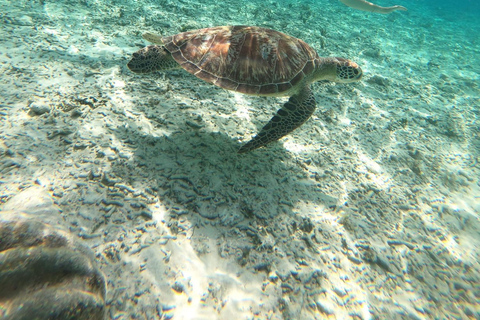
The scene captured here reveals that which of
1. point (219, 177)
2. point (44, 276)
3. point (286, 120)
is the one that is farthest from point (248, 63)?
point (44, 276)

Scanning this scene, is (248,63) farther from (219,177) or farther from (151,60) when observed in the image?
(219,177)

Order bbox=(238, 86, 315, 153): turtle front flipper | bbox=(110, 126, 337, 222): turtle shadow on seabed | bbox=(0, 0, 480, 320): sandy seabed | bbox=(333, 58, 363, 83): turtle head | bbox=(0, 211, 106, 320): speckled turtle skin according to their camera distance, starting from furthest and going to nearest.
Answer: bbox=(333, 58, 363, 83): turtle head
bbox=(238, 86, 315, 153): turtle front flipper
bbox=(110, 126, 337, 222): turtle shadow on seabed
bbox=(0, 0, 480, 320): sandy seabed
bbox=(0, 211, 106, 320): speckled turtle skin

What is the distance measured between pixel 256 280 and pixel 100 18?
6.48 meters

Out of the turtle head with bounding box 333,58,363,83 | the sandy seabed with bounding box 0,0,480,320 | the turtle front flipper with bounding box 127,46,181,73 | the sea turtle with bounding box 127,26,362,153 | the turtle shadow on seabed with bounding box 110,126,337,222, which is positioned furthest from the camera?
the turtle head with bounding box 333,58,363,83

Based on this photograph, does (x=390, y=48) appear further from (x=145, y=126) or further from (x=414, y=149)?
(x=145, y=126)

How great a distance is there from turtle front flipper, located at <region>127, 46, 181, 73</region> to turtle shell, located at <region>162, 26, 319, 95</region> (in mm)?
119

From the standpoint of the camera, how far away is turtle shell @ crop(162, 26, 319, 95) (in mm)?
2795

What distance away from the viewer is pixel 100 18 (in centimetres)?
510

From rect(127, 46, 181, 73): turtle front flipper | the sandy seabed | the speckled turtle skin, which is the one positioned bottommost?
the sandy seabed

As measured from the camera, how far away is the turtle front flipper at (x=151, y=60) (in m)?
2.92

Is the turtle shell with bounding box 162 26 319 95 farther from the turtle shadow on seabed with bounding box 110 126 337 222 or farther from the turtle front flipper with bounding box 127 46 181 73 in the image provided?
the turtle shadow on seabed with bounding box 110 126 337 222

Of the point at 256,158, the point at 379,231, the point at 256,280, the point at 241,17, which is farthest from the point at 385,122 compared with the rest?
the point at 241,17

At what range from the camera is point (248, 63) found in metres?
2.83

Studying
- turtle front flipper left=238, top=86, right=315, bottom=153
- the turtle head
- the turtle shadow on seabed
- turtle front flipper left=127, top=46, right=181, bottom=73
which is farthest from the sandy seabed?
the turtle head
